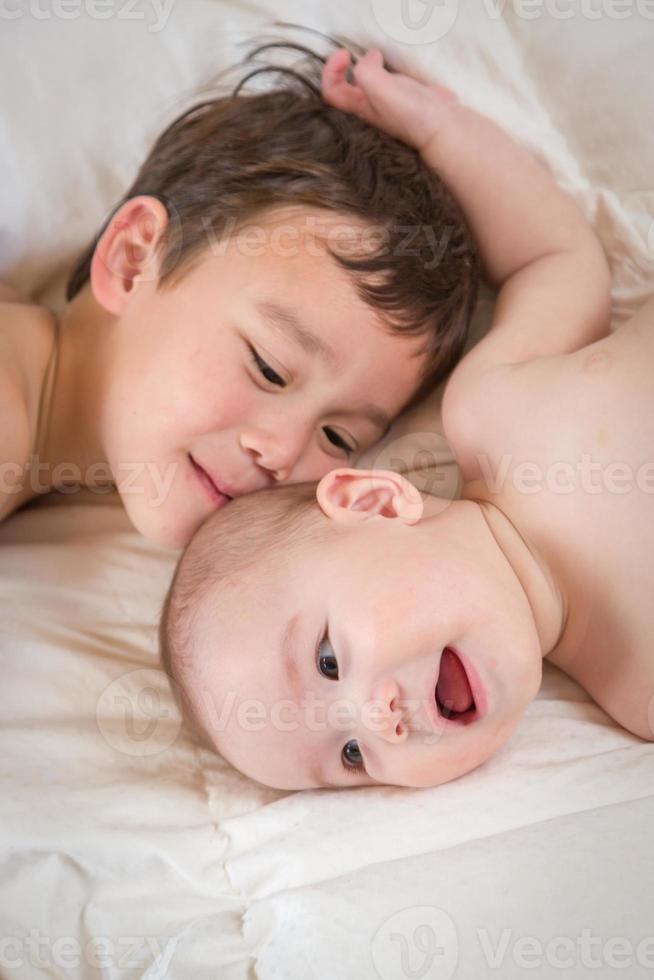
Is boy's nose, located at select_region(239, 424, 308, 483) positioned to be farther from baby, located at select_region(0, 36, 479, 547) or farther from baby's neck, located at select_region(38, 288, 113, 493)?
baby's neck, located at select_region(38, 288, 113, 493)

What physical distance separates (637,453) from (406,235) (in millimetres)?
508

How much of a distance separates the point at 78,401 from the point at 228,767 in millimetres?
692

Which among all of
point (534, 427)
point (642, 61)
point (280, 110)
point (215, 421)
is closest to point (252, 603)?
point (215, 421)

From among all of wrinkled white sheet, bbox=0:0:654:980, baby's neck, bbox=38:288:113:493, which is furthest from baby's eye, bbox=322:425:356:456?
baby's neck, bbox=38:288:113:493

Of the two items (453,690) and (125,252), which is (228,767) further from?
(125,252)

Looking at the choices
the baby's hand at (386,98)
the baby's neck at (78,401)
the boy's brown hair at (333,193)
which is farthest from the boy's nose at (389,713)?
the baby's hand at (386,98)

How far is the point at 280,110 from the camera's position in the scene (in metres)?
1.59

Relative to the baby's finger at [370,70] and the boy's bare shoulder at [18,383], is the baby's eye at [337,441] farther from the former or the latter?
the baby's finger at [370,70]

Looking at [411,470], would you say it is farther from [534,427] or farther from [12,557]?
[12,557]

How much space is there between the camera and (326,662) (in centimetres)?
116

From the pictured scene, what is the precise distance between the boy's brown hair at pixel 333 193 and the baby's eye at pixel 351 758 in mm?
634

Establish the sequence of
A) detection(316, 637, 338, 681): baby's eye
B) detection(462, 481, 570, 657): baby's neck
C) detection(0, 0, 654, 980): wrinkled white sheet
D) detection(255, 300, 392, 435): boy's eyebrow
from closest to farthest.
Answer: detection(0, 0, 654, 980): wrinkled white sheet, detection(316, 637, 338, 681): baby's eye, detection(462, 481, 570, 657): baby's neck, detection(255, 300, 392, 435): boy's eyebrow

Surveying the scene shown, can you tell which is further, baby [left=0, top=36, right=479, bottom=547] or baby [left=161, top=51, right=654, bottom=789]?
baby [left=0, top=36, right=479, bottom=547]

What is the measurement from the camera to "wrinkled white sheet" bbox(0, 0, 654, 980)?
40.9 inches
